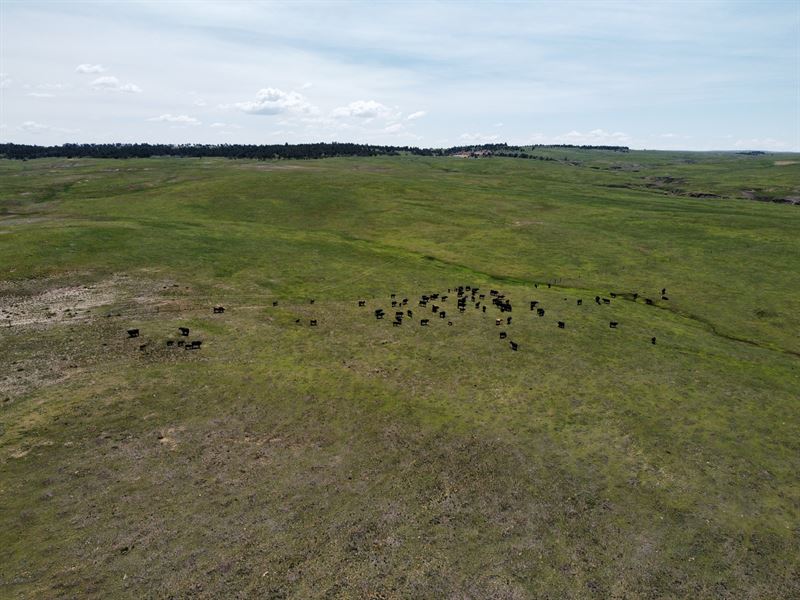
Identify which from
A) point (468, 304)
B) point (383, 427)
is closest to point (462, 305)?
point (468, 304)

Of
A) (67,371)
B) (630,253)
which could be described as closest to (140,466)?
(67,371)

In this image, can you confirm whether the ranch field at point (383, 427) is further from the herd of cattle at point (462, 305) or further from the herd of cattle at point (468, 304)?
the herd of cattle at point (468, 304)

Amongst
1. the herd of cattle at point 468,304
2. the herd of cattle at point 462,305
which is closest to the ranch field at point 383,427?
the herd of cattle at point 462,305

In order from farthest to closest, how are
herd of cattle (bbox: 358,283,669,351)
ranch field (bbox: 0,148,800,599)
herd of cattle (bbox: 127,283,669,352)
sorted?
herd of cattle (bbox: 358,283,669,351) < herd of cattle (bbox: 127,283,669,352) < ranch field (bbox: 0,148,800,599)

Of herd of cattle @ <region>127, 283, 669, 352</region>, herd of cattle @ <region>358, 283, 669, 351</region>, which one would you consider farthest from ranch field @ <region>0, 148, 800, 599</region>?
herd of cattle @ <region>358, 283, 669, 351</region>

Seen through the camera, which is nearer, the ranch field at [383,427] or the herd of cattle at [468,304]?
the ranch field at [383,427]

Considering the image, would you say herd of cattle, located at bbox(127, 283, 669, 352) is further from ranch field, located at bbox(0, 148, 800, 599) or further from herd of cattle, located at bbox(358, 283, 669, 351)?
ranch field, located at bbox(0, 148, 800, 599)
